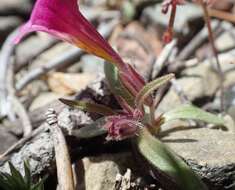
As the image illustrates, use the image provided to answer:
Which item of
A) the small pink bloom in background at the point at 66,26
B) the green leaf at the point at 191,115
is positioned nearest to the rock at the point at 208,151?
the green leaf at the point at 191,115

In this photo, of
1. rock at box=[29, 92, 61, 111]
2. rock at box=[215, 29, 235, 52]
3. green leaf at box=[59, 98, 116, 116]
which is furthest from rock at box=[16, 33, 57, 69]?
green leaf at box=[59, 98, 116, 116]

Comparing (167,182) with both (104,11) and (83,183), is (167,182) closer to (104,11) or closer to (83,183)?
(83,183)

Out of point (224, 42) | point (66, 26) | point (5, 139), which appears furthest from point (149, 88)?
point (224, 42)

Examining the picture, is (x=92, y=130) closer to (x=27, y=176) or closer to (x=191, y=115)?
(x=27, y=176)

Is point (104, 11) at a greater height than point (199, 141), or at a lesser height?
greater

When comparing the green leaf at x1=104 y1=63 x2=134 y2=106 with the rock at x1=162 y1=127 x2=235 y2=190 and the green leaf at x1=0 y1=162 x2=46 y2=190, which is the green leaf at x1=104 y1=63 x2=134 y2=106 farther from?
the green leaf at x1=0 y1=162 x2=46 y2=190

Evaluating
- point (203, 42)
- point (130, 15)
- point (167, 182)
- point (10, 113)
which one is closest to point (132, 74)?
point (167, 182)
